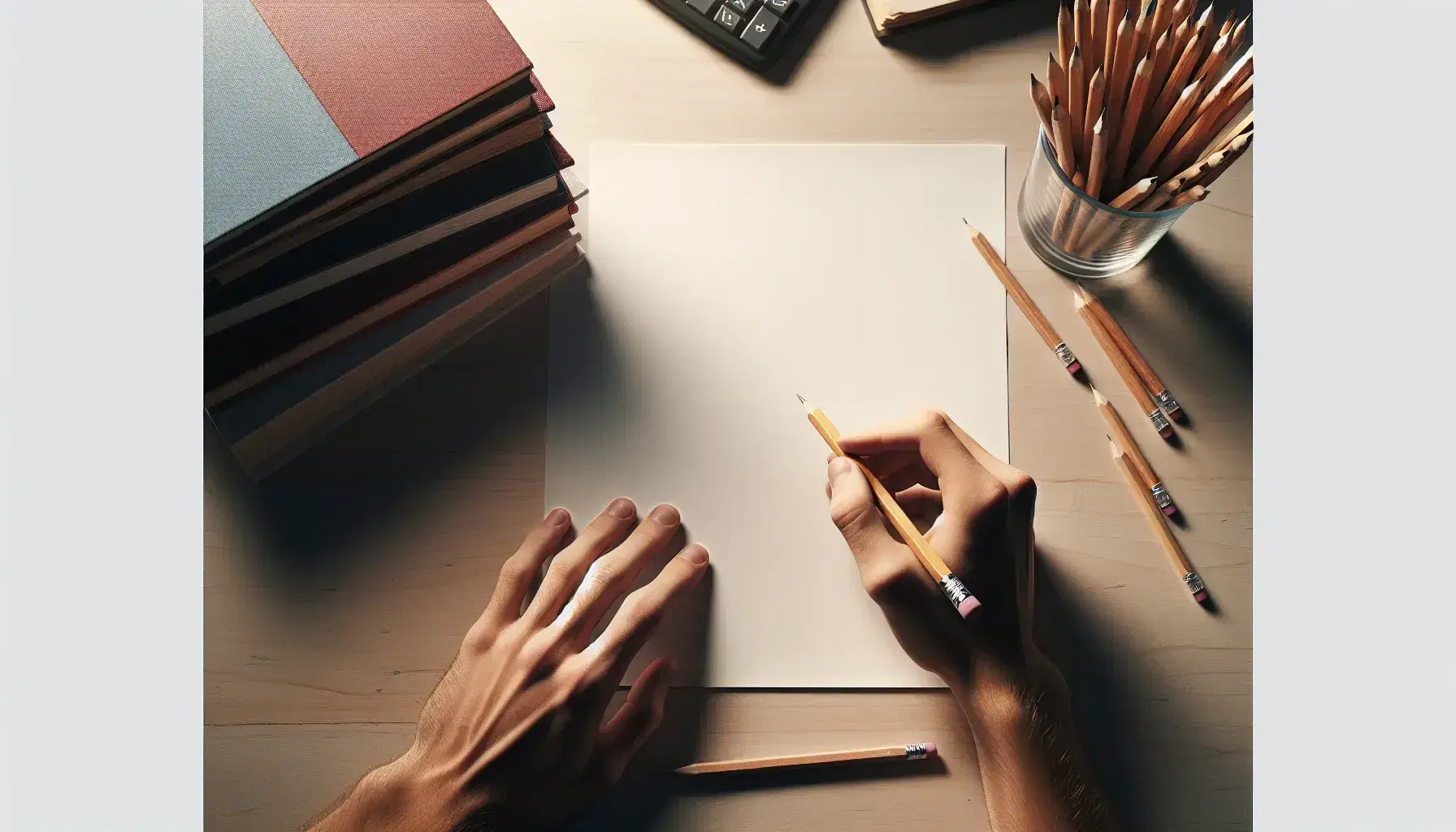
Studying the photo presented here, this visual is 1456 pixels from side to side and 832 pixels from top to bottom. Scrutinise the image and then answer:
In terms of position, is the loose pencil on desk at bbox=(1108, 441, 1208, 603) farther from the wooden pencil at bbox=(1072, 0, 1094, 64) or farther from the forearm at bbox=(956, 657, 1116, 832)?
the wooden pencil at bbox=(1072, 0, 1094, 64)

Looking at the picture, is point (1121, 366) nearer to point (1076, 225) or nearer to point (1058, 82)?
point (1076, 225)

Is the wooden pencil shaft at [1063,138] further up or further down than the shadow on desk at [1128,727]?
further up

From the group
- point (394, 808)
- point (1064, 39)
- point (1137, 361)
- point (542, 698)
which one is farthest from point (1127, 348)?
point (394, 808)

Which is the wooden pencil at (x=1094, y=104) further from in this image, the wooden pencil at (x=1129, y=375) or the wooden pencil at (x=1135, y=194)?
the wooden pencil at (x=1129, y=375)

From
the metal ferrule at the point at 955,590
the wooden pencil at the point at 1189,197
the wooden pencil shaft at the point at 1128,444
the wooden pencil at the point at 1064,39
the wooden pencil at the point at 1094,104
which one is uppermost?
the wooden pencil at the point at 1064,39

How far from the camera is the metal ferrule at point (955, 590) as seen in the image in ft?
1.75

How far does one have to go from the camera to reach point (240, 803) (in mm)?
571

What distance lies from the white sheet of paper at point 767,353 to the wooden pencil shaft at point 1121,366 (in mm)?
62

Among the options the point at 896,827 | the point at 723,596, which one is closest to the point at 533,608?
the point at 723,596

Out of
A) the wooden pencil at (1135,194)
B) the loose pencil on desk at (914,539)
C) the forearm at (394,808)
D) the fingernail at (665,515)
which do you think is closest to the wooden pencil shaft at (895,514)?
the loose pencil on desk at (914,539)

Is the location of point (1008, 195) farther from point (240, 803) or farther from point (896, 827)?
point (240, 803)

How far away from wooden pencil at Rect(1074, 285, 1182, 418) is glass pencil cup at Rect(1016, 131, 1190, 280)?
2 centimetres

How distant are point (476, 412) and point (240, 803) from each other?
30 cm

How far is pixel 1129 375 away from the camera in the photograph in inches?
23.7
